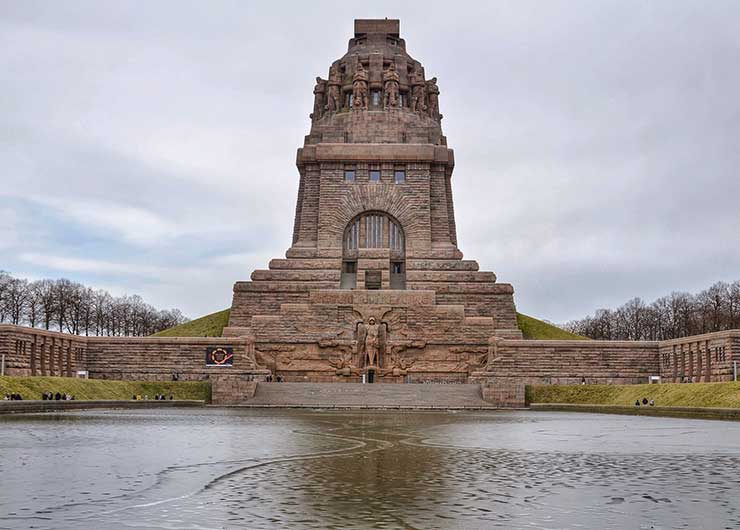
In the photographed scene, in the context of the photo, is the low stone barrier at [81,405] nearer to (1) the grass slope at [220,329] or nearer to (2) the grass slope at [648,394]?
(2) the grass slope at [648,394]

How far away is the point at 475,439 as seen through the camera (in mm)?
16578

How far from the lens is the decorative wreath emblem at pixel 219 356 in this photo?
45094 millimetres

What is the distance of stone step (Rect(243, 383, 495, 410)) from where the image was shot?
36.7m

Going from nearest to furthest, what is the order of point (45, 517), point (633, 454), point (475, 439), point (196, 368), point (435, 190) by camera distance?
point (45, 517) → point (633, 454) → point (475, 439) → point (196, 368) → point (435, 190)

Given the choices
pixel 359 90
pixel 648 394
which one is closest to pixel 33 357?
pixel 648 394

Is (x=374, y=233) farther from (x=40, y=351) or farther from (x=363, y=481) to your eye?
(x=363, y=481)

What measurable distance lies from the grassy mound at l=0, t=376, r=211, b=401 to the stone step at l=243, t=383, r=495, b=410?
10.3ft

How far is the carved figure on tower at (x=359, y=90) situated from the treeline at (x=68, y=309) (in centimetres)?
3090

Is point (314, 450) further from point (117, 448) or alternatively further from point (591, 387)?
point (591, 387)

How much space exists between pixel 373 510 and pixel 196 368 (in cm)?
3924

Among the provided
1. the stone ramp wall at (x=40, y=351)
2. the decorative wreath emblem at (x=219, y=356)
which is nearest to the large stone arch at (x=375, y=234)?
the decorative wreath emblem at (x=219, y=356)

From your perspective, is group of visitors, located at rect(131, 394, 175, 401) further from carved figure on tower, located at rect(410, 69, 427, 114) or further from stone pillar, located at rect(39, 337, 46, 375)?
carved figure on tower, located at rect(410, 69, 427, 114)

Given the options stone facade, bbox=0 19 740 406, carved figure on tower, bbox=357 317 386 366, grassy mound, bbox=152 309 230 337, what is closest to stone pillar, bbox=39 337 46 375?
stone facade, bbox=0 19 740 406

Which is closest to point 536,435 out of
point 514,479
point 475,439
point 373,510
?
point 475,439
